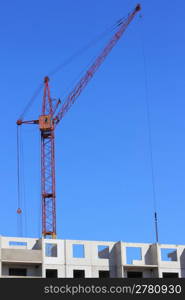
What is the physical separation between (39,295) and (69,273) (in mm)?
56756

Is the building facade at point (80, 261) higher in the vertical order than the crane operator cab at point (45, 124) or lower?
lower

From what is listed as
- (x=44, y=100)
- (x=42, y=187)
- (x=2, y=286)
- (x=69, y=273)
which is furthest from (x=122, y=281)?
(x=44, y=100)

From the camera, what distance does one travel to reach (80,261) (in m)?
85.8

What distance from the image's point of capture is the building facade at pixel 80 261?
83.9 metres

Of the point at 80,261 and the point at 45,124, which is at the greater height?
the point at 45,124

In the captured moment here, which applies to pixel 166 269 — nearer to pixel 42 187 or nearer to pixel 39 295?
pixel 42 187

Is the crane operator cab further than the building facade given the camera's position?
Yes

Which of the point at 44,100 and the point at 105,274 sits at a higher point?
the point at 44,100

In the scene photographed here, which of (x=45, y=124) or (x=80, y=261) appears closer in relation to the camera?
(x=80, y=261)

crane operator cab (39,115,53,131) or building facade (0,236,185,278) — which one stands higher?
crane operator cab (39,115,53,131)

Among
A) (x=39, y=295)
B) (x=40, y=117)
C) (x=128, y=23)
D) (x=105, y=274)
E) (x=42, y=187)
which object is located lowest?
(x=39, y=295)

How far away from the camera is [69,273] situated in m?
84.6

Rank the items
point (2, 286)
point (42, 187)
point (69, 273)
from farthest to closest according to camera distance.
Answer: point (42, 187) → point (69, 273) → point (2, 286)

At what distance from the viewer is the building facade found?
275ft
